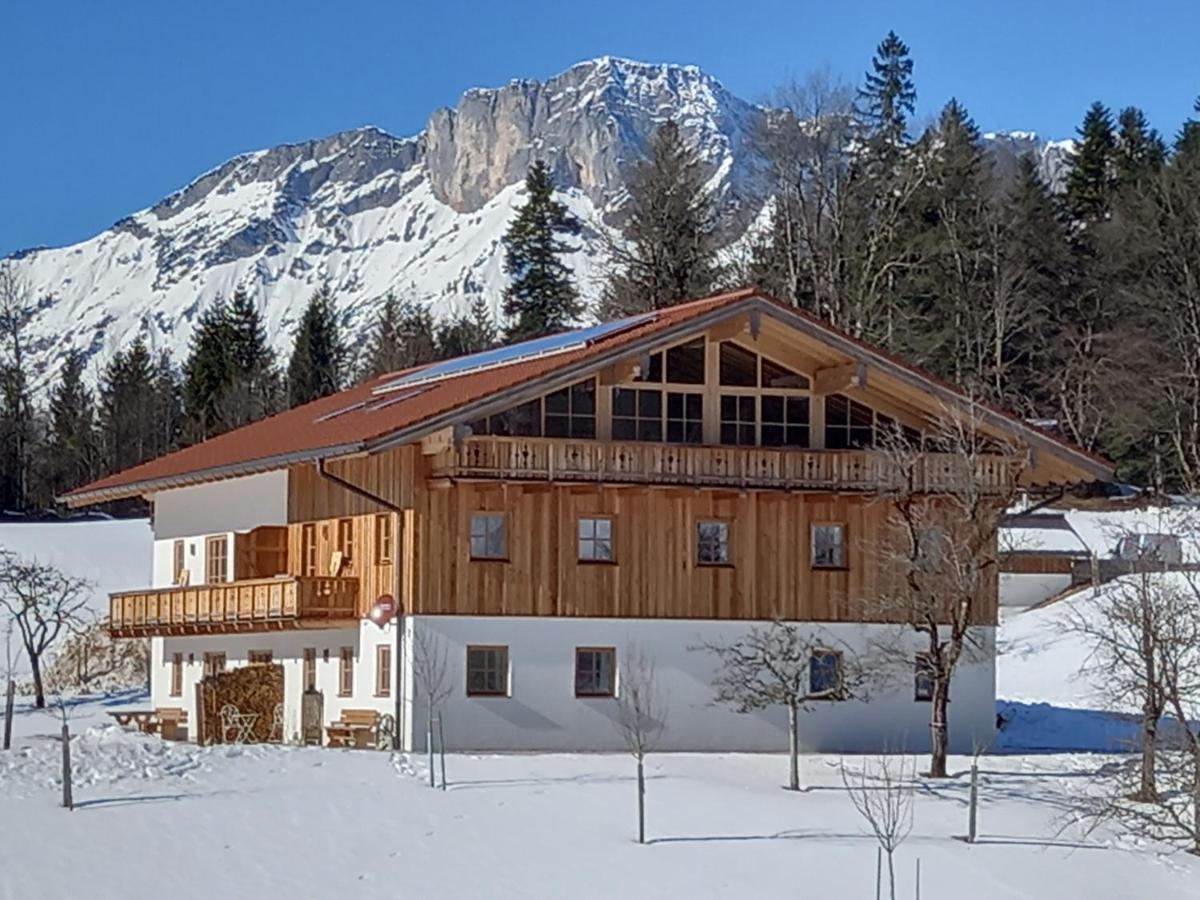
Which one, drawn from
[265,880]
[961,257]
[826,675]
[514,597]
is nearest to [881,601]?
[826,675]

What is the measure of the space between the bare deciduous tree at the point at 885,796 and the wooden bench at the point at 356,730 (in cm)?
815

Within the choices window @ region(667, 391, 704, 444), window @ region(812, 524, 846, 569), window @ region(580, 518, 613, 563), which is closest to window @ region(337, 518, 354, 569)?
window @ region(580, 518, 613, 563)

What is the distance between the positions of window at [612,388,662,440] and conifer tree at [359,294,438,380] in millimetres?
45044

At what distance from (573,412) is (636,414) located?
126 centimetres

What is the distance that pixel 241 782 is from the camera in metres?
31.9

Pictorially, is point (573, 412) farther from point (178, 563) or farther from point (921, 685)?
point (178, 563)

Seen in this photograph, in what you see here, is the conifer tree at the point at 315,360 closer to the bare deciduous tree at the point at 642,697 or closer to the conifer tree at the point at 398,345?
the conifer tree at the point at 398,345

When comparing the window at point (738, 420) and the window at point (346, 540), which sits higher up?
the window at point (738, 420)

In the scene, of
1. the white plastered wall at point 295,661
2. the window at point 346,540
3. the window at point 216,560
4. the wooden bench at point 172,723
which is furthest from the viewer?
the window at point 216,560

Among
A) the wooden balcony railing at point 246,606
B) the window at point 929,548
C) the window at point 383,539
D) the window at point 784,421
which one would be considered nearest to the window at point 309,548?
the wooden balcony railing at point 246,606

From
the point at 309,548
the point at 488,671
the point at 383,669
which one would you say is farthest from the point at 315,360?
the point at 488,671

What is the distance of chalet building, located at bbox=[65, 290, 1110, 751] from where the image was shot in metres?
36.5

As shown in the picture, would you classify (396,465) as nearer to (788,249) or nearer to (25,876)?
(25,876)

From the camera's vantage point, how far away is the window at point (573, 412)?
37.6 meters
